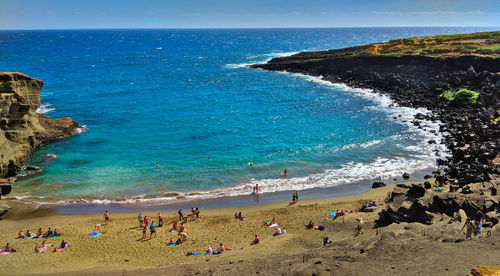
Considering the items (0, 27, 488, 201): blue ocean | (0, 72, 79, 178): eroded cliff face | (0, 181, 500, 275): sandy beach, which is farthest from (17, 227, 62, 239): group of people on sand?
(0, 72, 79, 178): eroded cliff face

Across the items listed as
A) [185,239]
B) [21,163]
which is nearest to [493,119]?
[185,239]

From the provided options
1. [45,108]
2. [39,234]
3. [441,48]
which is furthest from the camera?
[441,48]

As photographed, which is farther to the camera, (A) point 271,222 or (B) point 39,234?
(A) point 271,222

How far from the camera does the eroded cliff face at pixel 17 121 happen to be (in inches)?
1475

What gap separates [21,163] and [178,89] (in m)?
47.5

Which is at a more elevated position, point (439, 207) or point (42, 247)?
point (439, 207)

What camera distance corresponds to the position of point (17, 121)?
40281 millimetres

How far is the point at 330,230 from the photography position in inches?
1085

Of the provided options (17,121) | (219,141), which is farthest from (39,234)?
(219,141)

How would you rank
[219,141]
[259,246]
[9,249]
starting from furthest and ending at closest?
[219,141], [259,246], [9,249]

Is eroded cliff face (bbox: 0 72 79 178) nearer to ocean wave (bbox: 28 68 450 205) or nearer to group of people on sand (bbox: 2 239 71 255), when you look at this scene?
ocean wave (bbox: 28 68 450 205)

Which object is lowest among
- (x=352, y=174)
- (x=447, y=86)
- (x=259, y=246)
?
(x=259, y=246)

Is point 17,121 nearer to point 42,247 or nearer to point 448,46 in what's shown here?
point 42,247

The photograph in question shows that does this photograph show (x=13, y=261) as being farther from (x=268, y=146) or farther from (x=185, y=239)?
(x=268, y=146)
